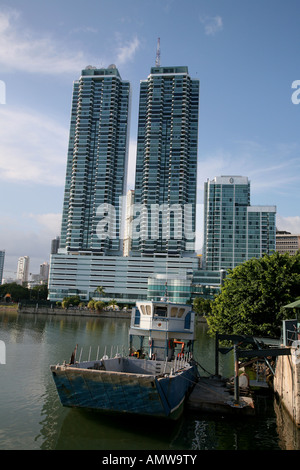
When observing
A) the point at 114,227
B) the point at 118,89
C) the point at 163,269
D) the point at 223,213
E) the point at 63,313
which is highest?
the point at 118,89

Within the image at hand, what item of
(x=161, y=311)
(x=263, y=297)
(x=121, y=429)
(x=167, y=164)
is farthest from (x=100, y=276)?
(x=121, y=429)

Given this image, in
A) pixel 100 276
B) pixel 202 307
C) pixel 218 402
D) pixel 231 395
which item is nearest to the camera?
pixel 218 402

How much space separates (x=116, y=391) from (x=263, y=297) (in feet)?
57.8

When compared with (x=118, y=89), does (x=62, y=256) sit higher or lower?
lower

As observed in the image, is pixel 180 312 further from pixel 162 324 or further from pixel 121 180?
pixel 121 180

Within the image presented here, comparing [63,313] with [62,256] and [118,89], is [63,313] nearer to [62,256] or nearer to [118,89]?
[62,256]

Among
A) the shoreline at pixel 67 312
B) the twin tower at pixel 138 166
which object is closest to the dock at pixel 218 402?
the shoreline at pixel 67 312

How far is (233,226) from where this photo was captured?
174125mm

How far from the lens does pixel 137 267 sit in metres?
162

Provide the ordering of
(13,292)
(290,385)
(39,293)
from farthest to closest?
(39,293) → (13,292) → (290,385)

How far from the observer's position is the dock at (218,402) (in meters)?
21.8

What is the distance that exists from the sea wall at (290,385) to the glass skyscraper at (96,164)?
443 ft
